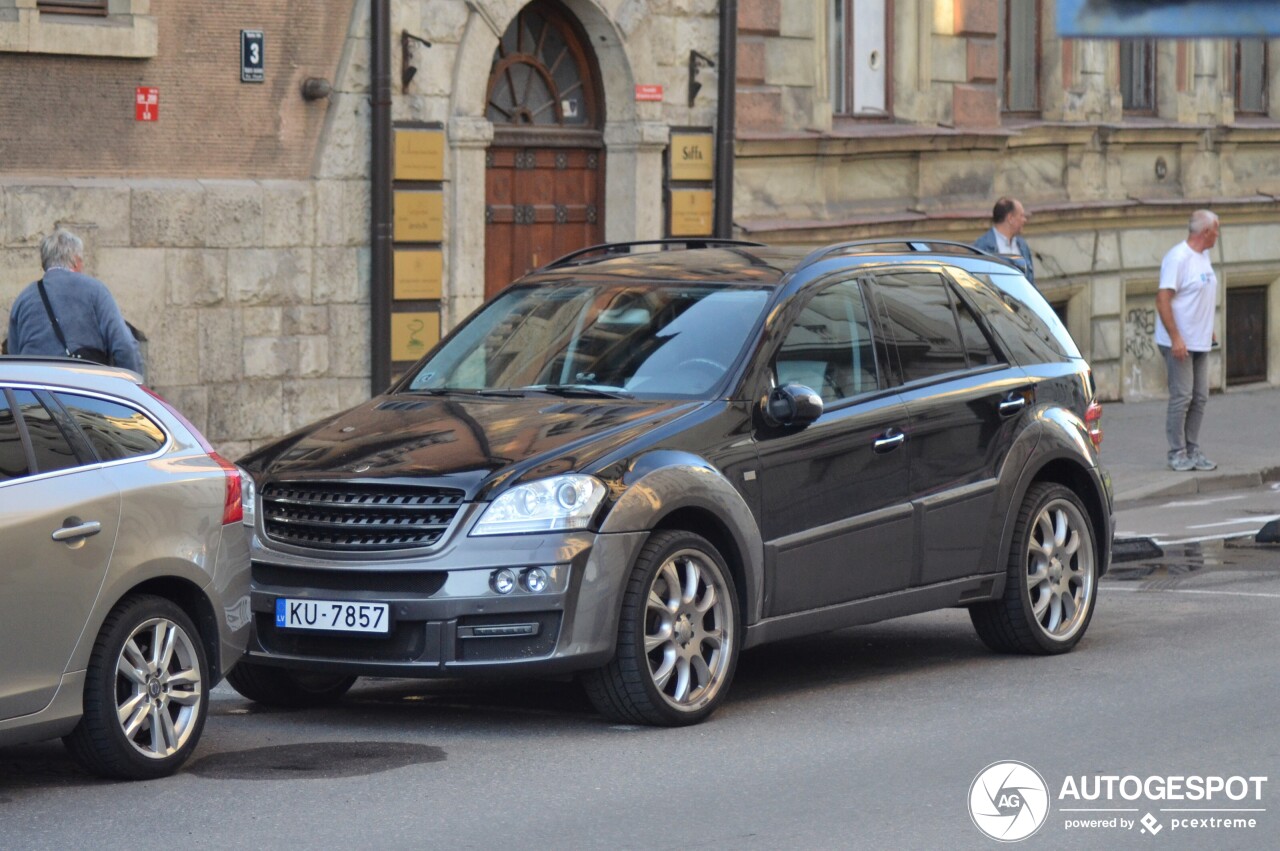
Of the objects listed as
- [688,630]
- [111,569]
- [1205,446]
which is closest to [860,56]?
[1205,446]

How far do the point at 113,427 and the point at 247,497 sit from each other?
0.62 meters

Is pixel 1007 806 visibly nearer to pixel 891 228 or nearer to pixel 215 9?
pixel 215 9

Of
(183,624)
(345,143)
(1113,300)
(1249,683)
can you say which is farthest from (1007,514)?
(1113,300)

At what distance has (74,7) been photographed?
1431 centimetres

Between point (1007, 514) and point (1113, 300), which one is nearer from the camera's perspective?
point (1007, 514)

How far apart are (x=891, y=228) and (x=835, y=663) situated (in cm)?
1128

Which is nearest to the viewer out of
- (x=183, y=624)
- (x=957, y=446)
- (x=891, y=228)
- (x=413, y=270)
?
(x=183, y=624)

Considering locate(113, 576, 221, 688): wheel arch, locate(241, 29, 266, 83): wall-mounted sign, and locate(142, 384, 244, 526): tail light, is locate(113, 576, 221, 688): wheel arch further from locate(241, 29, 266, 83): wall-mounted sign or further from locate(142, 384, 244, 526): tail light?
locate(241, 29, 266, 83): wall-mounted sign

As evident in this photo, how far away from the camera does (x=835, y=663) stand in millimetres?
9523

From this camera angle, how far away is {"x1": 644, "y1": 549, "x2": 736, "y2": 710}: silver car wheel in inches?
306

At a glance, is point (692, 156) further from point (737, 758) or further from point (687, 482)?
point (737, 758)

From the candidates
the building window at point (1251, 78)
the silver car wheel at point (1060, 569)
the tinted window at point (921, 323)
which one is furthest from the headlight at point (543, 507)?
the building window at point (1251, 78)

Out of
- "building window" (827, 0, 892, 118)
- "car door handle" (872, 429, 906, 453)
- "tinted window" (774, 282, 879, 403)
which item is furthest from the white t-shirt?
"car door handle" (872, 429, 906, 453)

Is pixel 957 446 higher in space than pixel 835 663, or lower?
higher
